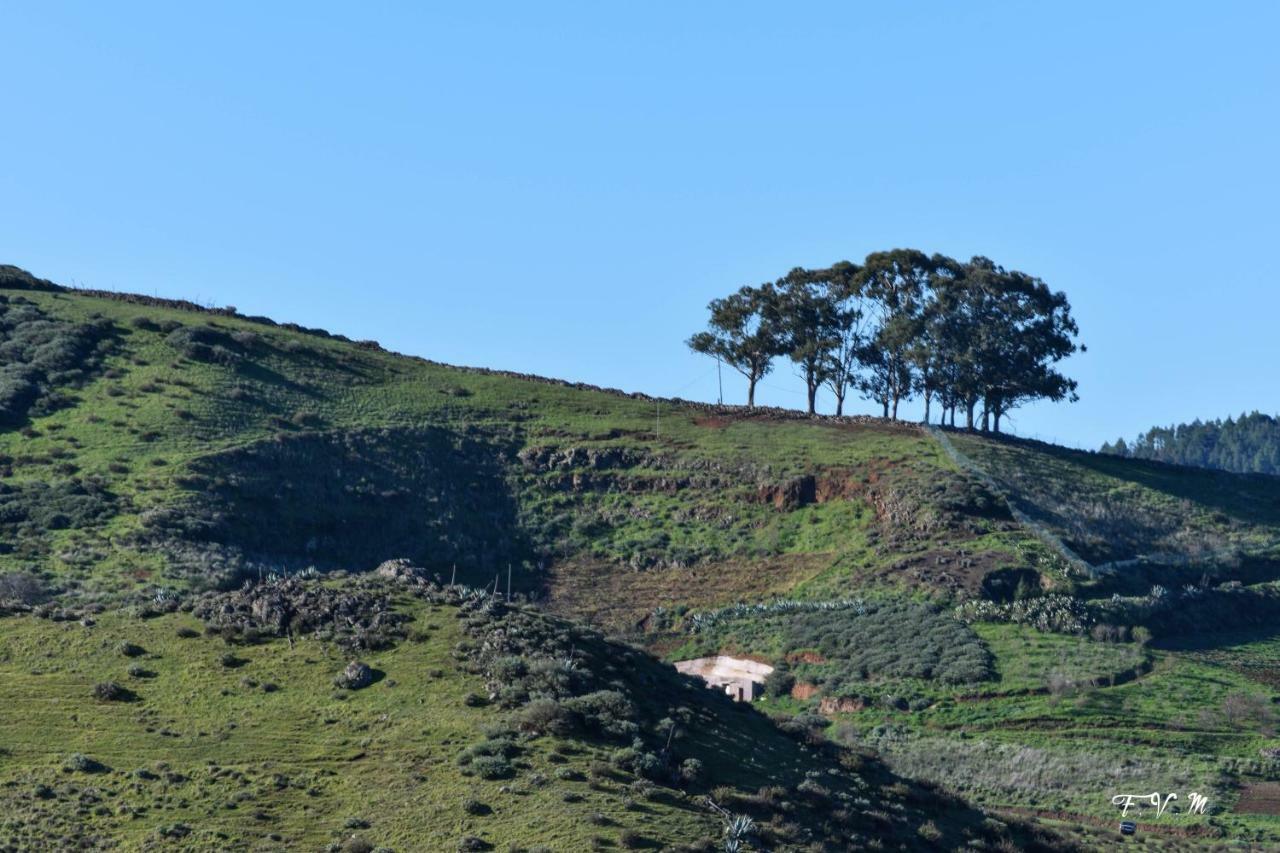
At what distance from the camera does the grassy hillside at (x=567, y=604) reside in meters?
37.9

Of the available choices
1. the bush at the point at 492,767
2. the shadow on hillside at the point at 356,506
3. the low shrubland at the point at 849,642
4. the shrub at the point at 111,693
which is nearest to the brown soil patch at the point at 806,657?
the low shrubland at the point at 849,642

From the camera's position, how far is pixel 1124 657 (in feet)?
209

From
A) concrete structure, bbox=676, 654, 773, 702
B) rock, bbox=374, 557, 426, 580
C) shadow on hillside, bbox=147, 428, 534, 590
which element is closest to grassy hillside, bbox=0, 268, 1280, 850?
shadow on hillside, bbox=147, 428, 534, 590

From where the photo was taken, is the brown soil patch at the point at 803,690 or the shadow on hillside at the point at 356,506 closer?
the brown soil patch at the point at 803,690

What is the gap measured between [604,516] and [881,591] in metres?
15.8

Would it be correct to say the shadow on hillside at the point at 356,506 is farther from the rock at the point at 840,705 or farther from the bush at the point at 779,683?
the rock at the point at 840,705

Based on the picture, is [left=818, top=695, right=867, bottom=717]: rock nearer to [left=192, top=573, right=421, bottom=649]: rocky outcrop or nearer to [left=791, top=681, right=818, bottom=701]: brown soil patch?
[left=791, top=681, right=818, bottom=701]: brown soil patch

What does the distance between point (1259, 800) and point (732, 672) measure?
2118 centimetres

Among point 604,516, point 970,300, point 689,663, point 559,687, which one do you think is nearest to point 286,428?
point 604,516

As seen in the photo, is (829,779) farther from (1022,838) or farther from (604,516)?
(604,516)

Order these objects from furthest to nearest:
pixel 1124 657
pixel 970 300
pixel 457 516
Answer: pixel 970 300 < pixel 457 516 < pixel 1124 657
